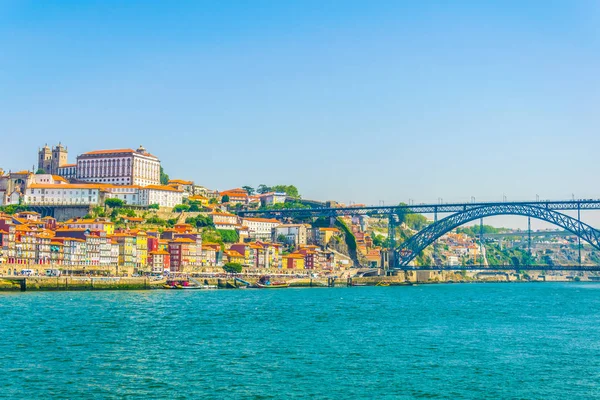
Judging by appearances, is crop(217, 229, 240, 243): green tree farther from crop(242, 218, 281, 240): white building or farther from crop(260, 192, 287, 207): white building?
crop(260, 192, 287, 207): white building

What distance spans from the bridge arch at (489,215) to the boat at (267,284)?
62.3 ft

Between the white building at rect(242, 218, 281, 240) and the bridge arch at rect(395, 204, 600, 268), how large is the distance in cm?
1637

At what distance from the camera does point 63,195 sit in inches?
3329

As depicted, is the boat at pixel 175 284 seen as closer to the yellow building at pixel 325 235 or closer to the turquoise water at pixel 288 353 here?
the turquoise water at pixel 288 353

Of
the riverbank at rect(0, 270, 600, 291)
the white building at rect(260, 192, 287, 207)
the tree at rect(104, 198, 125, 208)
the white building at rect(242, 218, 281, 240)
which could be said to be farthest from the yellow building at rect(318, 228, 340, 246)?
the tree at rect(104, 198, 125, 208)

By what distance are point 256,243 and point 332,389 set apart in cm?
6905

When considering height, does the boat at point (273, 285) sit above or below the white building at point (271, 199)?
below

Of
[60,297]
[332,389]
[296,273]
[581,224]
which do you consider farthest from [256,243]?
[332,389]

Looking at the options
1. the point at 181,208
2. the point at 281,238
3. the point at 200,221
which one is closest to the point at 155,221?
the point at 200,221

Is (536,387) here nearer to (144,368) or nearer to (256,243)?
(144,368)

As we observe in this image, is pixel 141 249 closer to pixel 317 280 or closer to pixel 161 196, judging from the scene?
pixel 317 280

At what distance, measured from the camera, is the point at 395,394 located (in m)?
18.4

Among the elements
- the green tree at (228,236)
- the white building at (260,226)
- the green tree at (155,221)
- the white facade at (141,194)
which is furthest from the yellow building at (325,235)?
the green tree at (155,221)

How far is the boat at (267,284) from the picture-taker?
6931 cm
